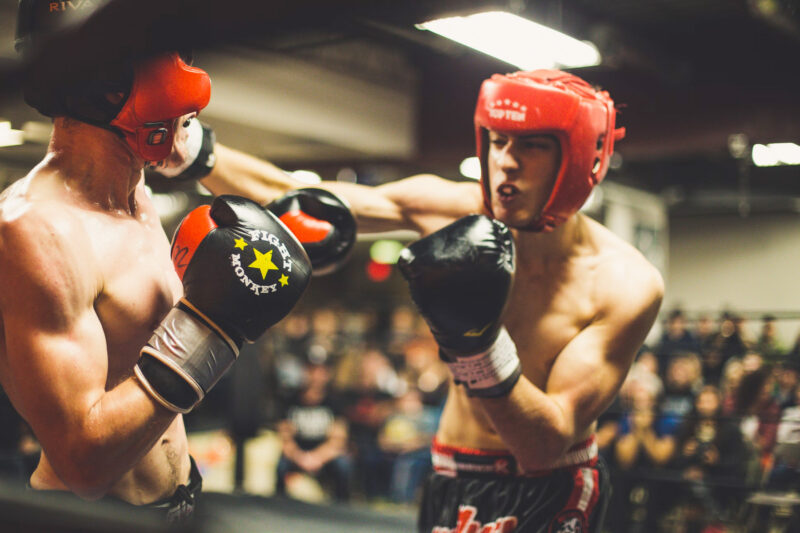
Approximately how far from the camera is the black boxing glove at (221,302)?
121 cm

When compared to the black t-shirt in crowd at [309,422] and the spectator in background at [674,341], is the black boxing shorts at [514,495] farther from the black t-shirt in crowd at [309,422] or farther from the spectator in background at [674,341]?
the black t-shirt in crowd at [309,422]

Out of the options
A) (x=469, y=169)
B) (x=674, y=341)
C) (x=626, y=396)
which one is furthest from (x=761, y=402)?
(x=469, y=169)

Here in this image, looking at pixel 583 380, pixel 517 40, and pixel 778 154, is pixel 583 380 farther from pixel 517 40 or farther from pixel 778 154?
pixel 778 154

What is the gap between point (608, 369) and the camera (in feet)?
6.05

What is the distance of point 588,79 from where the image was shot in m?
6.71

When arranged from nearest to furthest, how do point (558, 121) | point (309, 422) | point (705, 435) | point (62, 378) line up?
1. point (62, 378)
2. point (558, 121)
3. point (705, 435)
4. point (309, 422)

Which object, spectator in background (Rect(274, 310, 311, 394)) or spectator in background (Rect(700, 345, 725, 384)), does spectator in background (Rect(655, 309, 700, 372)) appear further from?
spectator in background (Rect(274, 310, 311, 394))

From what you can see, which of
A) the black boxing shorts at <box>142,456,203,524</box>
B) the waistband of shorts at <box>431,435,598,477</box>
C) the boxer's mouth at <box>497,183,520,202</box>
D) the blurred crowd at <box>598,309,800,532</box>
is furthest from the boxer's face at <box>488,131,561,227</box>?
the blurred crowd at <box>598,309,800,532</box>

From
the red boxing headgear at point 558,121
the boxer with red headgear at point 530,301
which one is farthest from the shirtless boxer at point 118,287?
the red boxing headgear at point 558,121

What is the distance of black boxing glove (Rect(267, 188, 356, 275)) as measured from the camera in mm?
1912

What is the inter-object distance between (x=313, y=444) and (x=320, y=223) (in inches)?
183

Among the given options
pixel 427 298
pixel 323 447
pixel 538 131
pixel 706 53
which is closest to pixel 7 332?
pixel 427 298

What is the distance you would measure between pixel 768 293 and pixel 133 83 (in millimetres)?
11483

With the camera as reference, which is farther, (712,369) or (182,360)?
(712,369)
